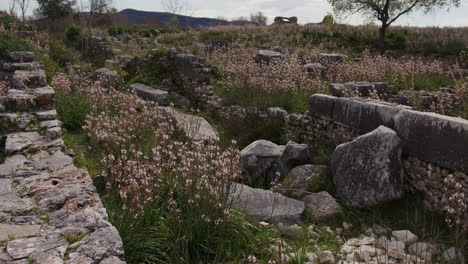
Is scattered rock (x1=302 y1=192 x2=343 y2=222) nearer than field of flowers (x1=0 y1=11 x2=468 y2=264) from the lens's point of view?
No

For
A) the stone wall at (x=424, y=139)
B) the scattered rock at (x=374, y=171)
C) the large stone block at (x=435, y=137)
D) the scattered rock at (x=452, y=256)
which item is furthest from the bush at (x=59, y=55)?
the scattered rock at (x=452, y=256)

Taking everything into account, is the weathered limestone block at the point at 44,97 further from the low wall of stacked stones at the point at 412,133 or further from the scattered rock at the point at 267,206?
the low wall of stacked stones at the point at 412,133

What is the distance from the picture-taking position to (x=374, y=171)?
18.8ft

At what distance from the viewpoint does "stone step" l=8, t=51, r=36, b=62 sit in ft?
35.4

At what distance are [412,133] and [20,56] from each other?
9.60m

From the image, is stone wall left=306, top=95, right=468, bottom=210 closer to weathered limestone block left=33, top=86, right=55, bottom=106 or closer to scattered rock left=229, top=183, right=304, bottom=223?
scattered rock left=229, top=183, right=304, bottom=223

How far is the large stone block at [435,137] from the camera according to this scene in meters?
4.99

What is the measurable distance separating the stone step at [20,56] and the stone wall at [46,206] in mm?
5586

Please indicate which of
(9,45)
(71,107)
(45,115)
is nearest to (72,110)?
(71,107)

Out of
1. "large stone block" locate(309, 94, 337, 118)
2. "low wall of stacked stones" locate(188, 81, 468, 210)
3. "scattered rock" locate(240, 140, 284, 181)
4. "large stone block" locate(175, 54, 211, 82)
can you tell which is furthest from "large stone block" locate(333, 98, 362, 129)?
"large stone block" locate(175, 54, 211, 82)

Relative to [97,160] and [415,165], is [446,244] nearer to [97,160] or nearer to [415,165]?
[415,165]

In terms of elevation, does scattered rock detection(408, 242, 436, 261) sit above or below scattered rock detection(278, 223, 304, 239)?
above

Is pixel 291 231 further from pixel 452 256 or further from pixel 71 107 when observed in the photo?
pixel 71 107

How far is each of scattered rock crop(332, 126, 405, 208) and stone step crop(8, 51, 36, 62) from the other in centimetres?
880
